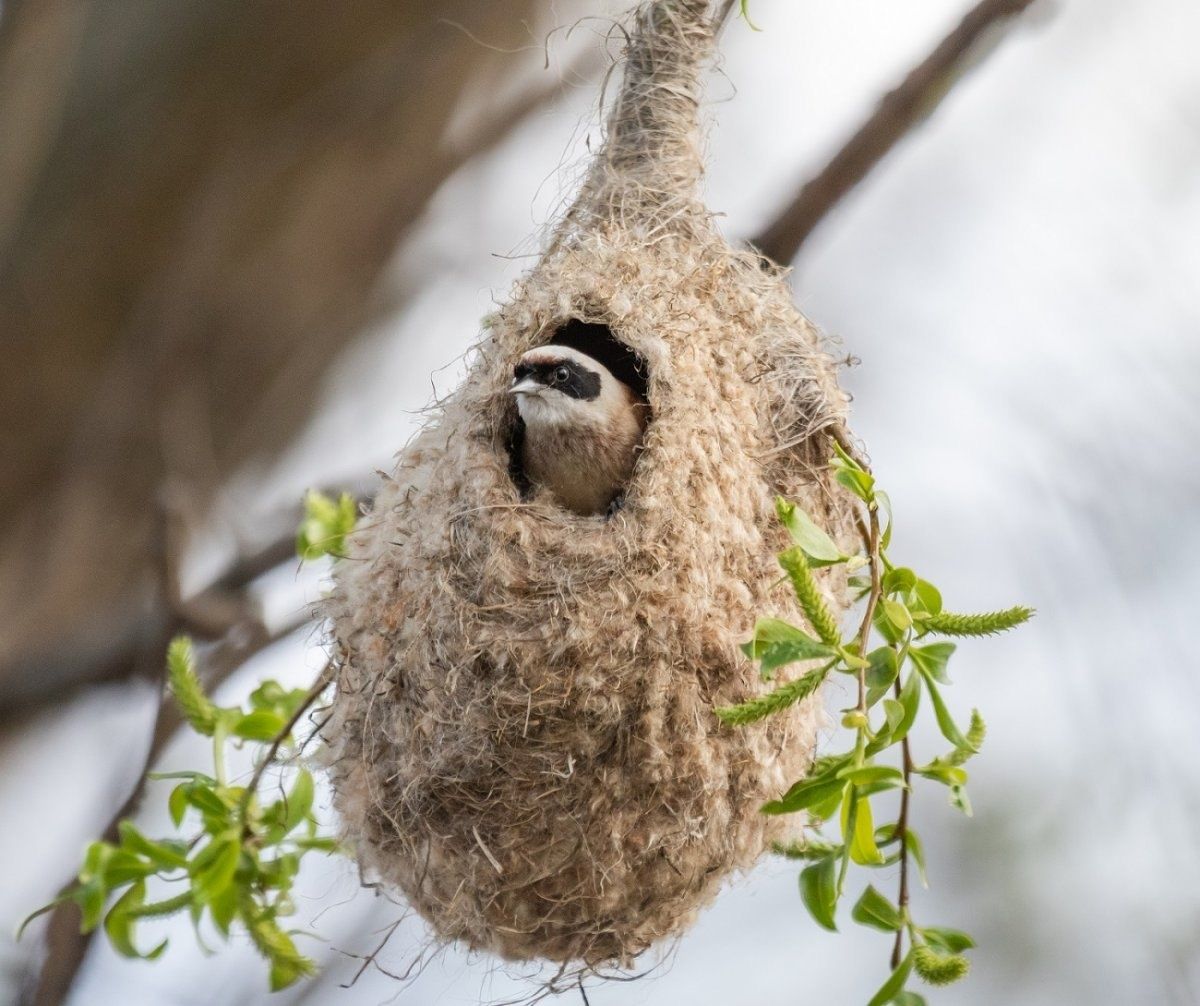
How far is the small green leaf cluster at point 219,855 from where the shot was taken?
190cm

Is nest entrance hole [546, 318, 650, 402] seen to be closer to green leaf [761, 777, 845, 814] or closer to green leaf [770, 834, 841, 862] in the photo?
green leaf [770, 834, 841, 862]

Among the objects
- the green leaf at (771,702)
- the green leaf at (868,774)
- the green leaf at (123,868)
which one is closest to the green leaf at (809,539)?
the green leaf at (771,702)

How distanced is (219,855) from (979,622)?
124 centimetres

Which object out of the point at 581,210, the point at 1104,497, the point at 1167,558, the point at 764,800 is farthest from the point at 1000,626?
the point at 1167,558

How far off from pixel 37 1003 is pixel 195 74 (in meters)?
2.43

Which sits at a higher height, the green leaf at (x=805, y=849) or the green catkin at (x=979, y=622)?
the green catkin at (x=979, y=622)

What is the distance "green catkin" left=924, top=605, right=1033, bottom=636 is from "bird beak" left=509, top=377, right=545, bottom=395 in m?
0.84

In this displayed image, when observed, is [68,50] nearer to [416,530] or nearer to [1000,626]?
[416,530]

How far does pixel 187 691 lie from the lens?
82.7 inches

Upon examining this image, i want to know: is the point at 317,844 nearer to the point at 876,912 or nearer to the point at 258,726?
the point at 258,726

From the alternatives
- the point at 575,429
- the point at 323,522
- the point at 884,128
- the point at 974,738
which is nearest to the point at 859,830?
the point at 974,738

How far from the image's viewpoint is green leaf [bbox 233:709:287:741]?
7.16 ft

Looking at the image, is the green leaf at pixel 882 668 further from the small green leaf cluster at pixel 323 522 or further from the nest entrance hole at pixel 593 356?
the small green leaf cluster at pixel 323 522

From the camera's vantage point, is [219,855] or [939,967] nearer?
[939,967]
